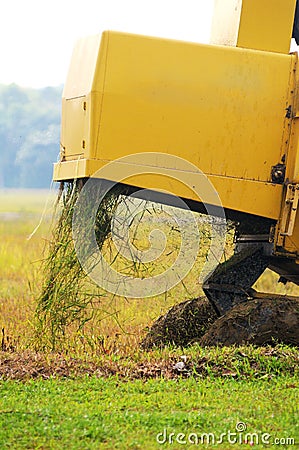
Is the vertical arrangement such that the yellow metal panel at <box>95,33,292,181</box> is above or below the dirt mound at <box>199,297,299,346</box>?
above

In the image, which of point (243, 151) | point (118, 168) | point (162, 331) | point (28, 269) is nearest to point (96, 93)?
point (118, 168)

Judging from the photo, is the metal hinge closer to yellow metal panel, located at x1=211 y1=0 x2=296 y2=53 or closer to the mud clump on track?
the mud clump on track

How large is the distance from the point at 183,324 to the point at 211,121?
203 centimetres

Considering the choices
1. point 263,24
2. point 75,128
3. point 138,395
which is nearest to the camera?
point 138,395

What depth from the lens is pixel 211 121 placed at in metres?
7.41

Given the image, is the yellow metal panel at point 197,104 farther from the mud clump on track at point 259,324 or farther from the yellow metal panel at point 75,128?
the mud clump on track at point 259,324

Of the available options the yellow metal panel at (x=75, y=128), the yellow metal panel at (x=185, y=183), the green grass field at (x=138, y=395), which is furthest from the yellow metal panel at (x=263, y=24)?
the green grass field at (x=138, y=395)

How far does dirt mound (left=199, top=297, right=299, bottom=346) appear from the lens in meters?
7.36

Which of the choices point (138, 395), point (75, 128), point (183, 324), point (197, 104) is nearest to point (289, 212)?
point (197, 104)

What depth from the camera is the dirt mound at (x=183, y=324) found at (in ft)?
27.2

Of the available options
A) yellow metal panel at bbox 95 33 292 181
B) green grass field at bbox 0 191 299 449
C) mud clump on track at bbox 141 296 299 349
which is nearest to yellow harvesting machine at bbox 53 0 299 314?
yellow metal panel at bbox 95 33 292 181

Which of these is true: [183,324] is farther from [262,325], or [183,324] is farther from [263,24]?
[263,24]

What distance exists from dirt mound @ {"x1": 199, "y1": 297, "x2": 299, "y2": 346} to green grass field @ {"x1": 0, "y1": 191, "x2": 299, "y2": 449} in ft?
1.28

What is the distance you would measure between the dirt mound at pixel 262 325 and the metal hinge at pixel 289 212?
22.7 inches
